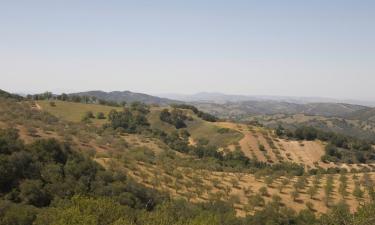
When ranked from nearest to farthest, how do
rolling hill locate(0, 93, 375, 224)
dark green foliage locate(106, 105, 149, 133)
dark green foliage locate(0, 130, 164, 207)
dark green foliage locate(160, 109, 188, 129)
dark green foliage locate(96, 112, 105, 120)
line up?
dark green foliage locate(0, 130, 164, 207) → rolling hill locate(0, 93, 375, 224) → dark green foliage locate(106, 105, 149, 133) → dark green foliage locate(96, 112, 105, 120) → dark green foliage locate(160, 109, 188, 129)

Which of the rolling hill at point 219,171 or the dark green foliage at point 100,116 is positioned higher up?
the dark green foliage at point 100,116

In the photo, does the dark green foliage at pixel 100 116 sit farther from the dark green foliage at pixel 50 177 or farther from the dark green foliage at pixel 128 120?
the dark green foliage at pixel 50 177

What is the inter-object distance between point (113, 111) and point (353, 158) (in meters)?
82.6

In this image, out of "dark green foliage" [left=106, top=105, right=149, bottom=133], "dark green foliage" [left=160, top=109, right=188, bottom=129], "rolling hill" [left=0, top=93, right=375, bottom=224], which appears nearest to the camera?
"rolling hill" [left=0, top=93, right=375, bottom=224]

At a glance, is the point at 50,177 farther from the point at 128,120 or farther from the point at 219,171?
the point at 128,120

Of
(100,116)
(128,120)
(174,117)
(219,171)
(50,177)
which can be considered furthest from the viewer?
(174,117)

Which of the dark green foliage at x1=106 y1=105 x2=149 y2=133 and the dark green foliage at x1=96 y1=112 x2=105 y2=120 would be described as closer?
the dark green foliage at x1=106 y1=105 x2=149 y2=133

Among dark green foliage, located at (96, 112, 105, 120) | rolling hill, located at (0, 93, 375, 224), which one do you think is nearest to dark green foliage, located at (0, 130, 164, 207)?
rolling hill, located at (0, 93, 375, 224)

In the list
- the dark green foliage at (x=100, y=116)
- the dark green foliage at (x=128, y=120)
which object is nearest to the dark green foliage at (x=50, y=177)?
the dark green foliage at (x=128, y=120)

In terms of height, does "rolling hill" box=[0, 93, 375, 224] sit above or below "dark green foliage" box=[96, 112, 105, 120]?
below

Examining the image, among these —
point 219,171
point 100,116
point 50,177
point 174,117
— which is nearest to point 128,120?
point 100,116

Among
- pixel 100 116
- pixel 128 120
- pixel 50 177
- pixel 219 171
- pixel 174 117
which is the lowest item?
pixel 219 171

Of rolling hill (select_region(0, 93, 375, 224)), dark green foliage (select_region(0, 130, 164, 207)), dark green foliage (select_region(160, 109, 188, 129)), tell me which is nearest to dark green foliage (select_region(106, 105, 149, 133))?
rolling hill (select_region(0, 93, 375, 224))

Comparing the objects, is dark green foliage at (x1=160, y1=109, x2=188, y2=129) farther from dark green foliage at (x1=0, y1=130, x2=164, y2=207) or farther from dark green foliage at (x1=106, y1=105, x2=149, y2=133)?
dark green foliage at (x1=0, y1=130, x2=164, y2=207)
